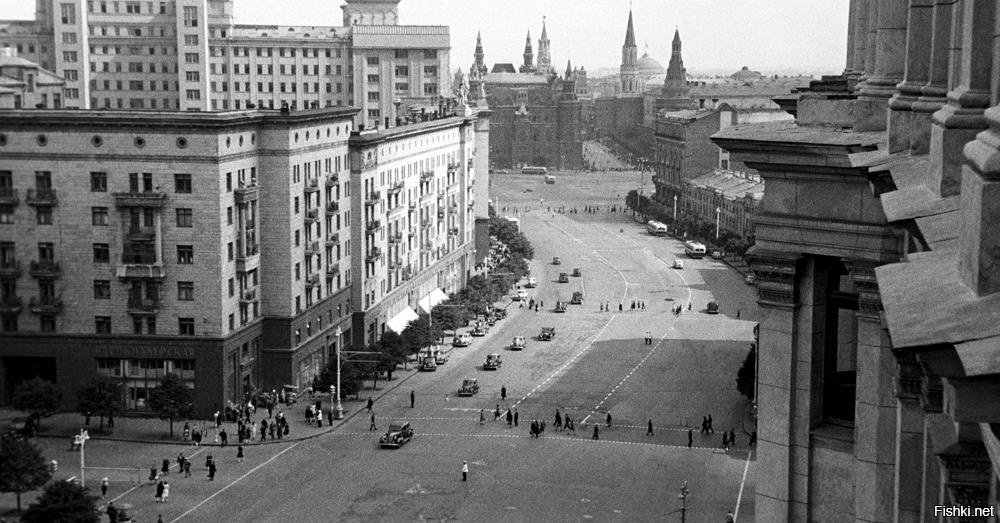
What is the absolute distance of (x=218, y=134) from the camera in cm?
7531

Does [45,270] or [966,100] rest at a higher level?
[966,100]

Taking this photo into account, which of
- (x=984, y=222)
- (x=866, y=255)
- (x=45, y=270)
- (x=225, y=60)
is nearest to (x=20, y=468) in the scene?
(x=45, y=270)

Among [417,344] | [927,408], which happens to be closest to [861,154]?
[927,408]

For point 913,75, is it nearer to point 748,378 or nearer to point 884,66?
point 884,66

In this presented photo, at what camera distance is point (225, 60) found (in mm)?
178250

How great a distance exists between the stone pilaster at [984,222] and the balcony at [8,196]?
70133 mm

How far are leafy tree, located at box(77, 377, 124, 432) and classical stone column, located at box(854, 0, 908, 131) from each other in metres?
52.2

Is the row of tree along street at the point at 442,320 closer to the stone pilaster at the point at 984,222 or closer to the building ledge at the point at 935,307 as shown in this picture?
the building ledge at the point at 935,307

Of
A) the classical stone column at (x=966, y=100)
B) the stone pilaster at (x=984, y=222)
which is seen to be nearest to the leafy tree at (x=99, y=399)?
the classical stone column at (x=966, y=100)

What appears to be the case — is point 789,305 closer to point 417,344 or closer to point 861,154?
point 861,154

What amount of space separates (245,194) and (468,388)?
18.1m

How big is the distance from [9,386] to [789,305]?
5765cm

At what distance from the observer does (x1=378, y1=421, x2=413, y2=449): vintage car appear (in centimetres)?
7231

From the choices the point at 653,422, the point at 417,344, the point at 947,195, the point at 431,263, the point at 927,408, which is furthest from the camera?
the point at 431,263
